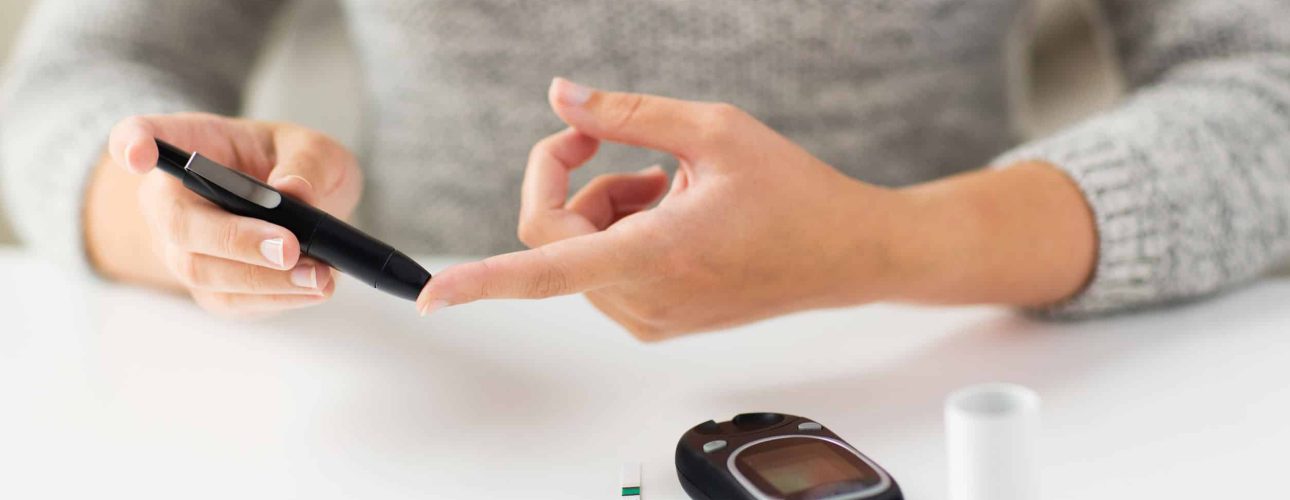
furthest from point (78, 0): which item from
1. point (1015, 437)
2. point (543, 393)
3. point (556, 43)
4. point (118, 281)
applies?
point (1015, 437)

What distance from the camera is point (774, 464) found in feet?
1.24

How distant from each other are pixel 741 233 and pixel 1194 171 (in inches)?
11.0

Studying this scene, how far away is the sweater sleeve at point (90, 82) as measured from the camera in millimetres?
663

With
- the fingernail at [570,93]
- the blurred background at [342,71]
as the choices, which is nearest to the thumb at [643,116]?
the fingernail at [570,93]

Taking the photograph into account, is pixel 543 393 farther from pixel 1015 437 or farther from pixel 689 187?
pixel 1015 437

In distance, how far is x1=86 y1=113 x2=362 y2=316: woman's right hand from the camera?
16.7 inches

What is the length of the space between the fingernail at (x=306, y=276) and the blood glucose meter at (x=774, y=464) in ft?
0.54

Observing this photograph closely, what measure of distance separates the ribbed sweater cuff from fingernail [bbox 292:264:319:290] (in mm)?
380

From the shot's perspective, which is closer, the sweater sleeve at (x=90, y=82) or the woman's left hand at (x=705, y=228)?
the woman's left hand at (x=705, y=228)

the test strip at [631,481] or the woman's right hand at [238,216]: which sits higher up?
the woman's right hand at [238,216]

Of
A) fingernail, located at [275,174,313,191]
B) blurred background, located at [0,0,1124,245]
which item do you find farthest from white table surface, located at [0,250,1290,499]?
blurred background, located at [0,0,1124,245]

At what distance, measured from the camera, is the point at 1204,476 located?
1.28 feet

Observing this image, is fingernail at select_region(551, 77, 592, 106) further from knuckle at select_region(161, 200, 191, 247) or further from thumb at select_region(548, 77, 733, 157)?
knuckle at select_region(161, 200, 191, 247)

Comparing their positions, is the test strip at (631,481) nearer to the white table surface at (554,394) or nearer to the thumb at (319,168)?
the white table surface at (554,394)
